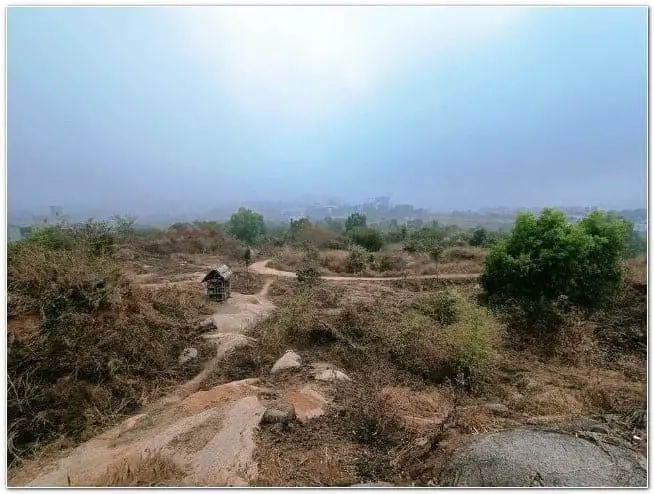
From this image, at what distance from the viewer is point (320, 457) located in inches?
191

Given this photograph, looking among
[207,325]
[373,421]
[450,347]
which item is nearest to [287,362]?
[373,421]

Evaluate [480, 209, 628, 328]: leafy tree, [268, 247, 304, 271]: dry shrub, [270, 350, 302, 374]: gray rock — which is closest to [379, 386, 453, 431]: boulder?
[270, 350, 302, 374]: gray rock

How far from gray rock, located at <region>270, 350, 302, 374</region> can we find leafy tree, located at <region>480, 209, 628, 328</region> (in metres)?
6.08

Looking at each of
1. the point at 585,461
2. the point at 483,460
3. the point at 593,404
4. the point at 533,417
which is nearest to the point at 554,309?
the point at 593,404

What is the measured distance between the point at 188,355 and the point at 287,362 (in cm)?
216

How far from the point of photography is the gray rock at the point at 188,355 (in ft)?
26.0

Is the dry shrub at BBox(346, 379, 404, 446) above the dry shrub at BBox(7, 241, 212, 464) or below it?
below

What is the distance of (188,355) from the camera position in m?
8.09

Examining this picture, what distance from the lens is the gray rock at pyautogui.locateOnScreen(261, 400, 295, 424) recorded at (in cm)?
543

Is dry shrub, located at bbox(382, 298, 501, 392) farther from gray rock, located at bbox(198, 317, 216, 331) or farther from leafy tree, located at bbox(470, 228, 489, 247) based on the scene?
leafy tree, located at bbox(470, 228, 489, 247)

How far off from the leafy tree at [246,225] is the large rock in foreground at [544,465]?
32290 millimetres

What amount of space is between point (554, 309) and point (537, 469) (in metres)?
6.56

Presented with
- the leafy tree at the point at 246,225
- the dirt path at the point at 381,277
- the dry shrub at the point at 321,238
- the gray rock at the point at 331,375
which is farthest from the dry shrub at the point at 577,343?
the leafy tree at the point at 246,225

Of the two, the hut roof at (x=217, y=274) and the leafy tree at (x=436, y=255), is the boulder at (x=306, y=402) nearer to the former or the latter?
the hut roof at (x=217, y=274)
